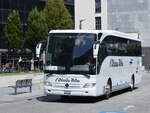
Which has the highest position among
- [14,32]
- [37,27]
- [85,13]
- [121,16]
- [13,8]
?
[85,13]

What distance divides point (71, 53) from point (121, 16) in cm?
6663

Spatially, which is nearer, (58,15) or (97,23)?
(58,15)

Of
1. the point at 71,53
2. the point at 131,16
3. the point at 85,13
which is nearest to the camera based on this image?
the point at 71,53

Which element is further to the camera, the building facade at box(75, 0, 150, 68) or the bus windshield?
the building facade at box(75, 0, 150, 68)

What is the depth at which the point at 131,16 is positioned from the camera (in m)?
83.1

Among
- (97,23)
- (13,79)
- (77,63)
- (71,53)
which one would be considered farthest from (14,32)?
(77,63)

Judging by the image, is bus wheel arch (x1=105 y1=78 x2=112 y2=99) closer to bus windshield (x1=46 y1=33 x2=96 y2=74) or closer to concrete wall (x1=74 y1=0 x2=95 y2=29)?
bus windshield (x1=46 y1=33 x2=96 y2=74)

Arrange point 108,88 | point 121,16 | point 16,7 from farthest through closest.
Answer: point 121,16 → point 16,7 → point 108,88

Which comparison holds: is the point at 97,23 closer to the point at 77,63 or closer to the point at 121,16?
the point at 121,16

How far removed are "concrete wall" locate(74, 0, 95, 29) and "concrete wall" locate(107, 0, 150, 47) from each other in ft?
10.5

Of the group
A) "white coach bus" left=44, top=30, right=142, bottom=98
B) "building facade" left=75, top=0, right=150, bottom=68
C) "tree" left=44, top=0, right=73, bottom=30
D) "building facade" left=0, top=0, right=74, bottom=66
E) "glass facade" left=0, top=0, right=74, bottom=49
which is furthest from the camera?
"building facade" left=75, top=0, right=150, bottom=68

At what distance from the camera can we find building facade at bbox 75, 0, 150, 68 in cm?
8206

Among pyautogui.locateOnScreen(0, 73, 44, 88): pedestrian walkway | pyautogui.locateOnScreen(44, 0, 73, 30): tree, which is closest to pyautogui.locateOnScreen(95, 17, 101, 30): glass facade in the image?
pyautogui.locateOnScreen(44, 0, 73, 30): tree

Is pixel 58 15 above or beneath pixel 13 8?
beneath
